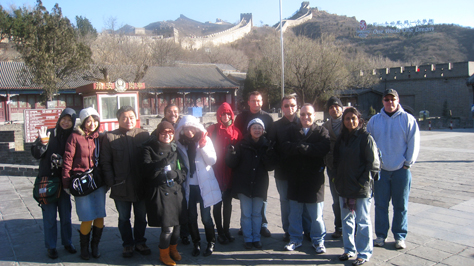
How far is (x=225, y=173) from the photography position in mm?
4137

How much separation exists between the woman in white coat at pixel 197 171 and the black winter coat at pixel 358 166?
1.39m

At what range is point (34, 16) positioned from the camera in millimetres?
18703

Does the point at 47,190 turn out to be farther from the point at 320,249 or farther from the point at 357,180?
the point at 357,180

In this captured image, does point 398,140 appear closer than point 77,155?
No

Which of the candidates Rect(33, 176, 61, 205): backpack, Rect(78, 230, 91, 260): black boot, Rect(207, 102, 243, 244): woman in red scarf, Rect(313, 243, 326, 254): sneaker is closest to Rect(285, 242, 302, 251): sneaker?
Rect(313, 243, 326, 254): sneaker

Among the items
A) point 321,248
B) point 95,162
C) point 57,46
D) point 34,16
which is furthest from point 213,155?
point 34,16

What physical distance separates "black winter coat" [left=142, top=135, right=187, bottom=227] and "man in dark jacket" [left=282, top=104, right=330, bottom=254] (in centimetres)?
123

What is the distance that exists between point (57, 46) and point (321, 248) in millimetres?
19030

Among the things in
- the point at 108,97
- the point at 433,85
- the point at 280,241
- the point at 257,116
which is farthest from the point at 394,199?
the point at 433,85

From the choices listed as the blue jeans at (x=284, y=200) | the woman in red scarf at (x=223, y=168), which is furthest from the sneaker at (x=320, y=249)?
the woman in red scarf at (x=223, y=168)

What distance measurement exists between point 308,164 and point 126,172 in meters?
1.98

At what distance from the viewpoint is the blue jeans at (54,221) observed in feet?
12.3

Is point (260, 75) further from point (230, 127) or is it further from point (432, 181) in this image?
point (230, 127)

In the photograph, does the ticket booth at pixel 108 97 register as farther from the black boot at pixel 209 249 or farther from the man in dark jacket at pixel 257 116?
the black boot at pixel 209 249
